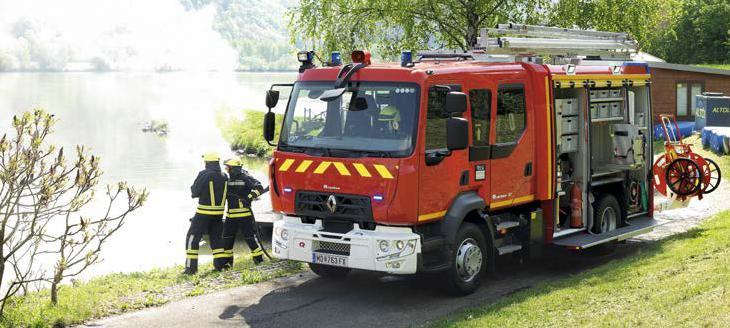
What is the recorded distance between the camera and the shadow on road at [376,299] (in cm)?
978

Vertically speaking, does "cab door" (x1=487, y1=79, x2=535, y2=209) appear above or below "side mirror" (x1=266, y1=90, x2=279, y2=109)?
below

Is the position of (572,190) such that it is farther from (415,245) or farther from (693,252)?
(415,245)

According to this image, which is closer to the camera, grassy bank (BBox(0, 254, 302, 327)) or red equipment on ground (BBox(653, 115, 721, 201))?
grassy bank (BBox(0, 254, 302, 327))

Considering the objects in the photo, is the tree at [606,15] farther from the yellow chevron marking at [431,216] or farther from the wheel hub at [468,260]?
the yellow chevron marking at [431,216]

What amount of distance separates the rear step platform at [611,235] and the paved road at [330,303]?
1.31ft

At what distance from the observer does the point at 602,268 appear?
11.6 meters

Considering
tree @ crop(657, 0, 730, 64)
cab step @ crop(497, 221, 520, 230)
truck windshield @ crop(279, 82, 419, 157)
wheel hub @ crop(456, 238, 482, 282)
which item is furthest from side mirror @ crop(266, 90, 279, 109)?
tree @ crop(657, 0, 730, 64)

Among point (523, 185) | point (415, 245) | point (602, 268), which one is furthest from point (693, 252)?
point (415, 245)

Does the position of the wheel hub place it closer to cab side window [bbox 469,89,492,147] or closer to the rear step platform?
cab side window [bbox 469,89,492,147]

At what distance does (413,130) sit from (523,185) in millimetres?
2265

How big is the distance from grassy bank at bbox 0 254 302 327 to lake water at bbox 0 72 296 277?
14.4 ft

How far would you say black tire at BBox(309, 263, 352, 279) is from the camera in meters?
11.5

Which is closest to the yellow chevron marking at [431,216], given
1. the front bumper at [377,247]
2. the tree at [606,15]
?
the front bumper at [377,247]

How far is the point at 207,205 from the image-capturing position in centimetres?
1229
